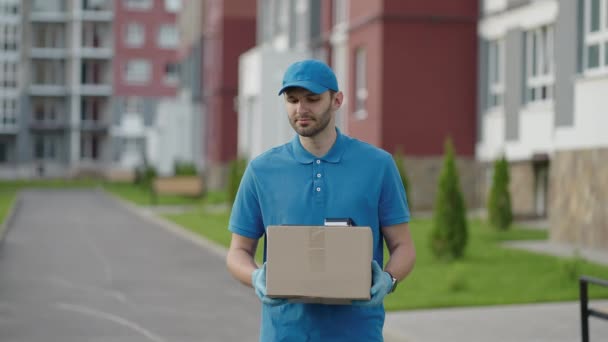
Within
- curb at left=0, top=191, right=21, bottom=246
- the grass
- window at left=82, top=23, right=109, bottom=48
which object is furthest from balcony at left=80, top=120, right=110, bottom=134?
the grass

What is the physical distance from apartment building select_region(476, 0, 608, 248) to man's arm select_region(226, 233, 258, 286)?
47.2ft

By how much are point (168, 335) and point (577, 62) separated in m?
11.3

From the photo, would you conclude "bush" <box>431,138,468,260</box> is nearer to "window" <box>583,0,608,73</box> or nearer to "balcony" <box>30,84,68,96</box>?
"window" <box>583,0,608,73</box>

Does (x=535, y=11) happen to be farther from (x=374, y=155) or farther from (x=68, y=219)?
(x=374, y=155)

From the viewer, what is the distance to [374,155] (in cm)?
417

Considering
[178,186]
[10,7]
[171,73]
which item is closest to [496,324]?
[178,186]

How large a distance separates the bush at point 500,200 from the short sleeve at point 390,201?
53.7ft

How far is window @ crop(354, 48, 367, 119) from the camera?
30016mm

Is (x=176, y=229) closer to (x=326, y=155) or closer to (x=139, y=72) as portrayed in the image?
(x=326, y=155)

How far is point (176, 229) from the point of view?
82.8 ft

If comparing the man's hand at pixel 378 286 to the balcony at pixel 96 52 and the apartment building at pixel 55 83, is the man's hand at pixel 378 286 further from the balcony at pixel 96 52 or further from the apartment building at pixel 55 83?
the balcony at pixel 96 52

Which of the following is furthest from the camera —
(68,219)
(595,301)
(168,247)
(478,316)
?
(68,219)

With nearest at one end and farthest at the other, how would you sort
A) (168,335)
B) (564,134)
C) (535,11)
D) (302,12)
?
1. (168,335)
2. (564,134)
3. (535,11)
4. (302,12)

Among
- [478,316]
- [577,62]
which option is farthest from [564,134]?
[478,316]
